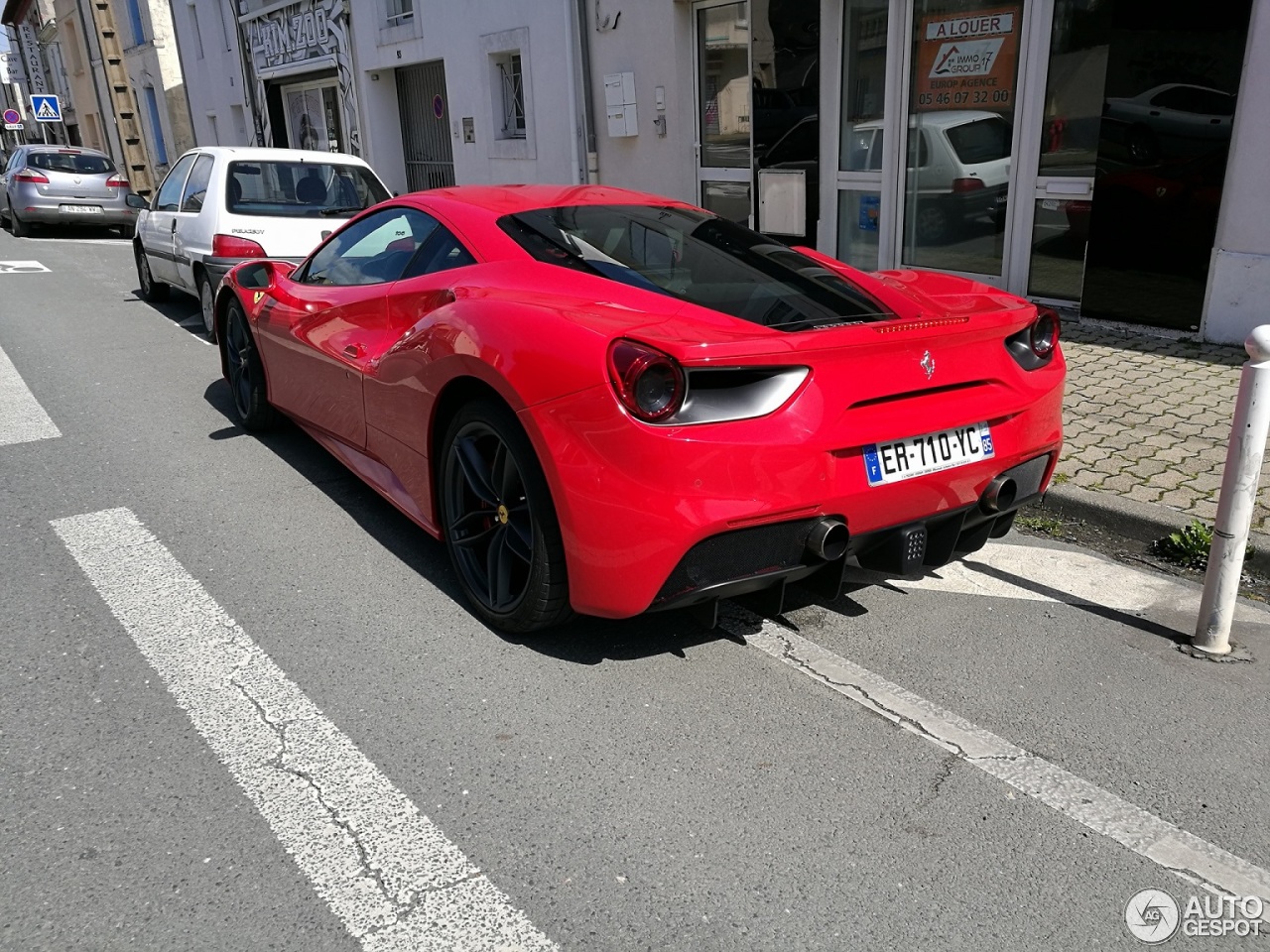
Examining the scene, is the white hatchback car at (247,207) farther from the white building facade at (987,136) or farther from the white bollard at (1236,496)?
the white bollard at (1236,496)

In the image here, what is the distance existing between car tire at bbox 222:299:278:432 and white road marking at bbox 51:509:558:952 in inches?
68.5

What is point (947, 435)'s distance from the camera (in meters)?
2.88

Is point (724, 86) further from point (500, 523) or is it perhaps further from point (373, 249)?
point (500, 523)

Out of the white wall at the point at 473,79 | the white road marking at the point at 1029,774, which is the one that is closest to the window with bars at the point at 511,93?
the white wall at the point at 473,79

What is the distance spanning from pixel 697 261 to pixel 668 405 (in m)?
1.02

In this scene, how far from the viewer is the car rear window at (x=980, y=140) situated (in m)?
7.73

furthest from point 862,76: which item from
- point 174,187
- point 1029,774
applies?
point 1029,774

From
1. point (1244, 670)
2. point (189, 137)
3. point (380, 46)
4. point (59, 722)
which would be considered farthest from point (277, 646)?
point (189, 137)

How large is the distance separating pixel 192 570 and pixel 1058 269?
6.59 m

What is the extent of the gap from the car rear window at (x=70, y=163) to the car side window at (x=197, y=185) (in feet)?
34.7

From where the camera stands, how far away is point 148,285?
32.3 ft

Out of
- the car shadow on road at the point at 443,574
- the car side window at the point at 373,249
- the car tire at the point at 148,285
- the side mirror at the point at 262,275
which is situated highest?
the car side window at the point at 373,249

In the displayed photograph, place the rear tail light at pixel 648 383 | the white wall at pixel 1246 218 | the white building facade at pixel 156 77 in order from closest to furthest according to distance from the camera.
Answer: the rear tail light at pixel 648 383 → the white wall at pixel 1246 218 → the white building facade at pixel 156 77

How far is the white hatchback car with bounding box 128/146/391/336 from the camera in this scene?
764 cm
